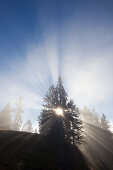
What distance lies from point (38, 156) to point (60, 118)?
9361mm

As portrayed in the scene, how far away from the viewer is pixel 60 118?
24.4 metres

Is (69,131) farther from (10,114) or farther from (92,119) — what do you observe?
(92,119)

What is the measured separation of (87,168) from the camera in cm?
1847

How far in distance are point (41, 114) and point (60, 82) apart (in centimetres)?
890

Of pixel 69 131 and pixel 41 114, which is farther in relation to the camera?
pixel 41 114

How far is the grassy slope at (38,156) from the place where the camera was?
1305cm

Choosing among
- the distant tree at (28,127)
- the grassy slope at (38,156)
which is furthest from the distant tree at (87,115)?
the grassy slope at (38,156)

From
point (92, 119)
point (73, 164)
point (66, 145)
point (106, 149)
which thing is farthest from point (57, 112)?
point (92, 119)

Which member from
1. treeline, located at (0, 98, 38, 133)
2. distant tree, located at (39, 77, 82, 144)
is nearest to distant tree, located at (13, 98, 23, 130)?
treeline, located at (0, 98, 38, 133)

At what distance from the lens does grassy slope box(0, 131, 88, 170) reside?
1305 cm

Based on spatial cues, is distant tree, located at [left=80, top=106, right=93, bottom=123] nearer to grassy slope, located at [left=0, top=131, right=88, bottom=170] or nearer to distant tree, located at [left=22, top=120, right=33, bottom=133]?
distant tree, located at [left=22, top=120, right=33, bottom=133]

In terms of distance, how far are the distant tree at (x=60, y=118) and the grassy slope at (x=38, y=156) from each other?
2.18 meters

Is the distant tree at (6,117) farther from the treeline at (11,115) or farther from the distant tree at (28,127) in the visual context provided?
the distant tree at (28,127)

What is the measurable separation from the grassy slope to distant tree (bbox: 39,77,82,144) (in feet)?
7.17
